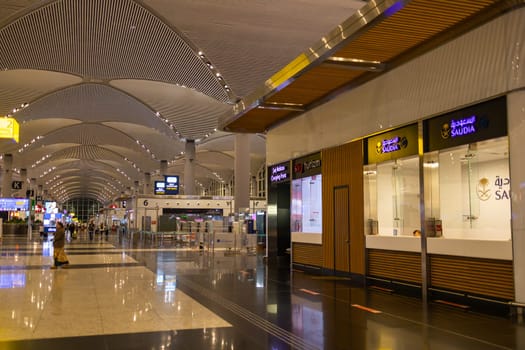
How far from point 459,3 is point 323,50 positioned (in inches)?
91.5

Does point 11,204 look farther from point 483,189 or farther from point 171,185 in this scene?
point 483,189

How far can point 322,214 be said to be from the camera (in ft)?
41.2

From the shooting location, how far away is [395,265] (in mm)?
9555

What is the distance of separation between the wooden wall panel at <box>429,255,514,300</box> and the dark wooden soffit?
3441 mm

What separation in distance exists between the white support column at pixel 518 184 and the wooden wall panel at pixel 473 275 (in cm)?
18

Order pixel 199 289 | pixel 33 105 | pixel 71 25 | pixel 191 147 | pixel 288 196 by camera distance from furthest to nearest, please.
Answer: pixel 191 147
pixel 33 105
pixel 71 25
pixel 288 196
pixel 199 289

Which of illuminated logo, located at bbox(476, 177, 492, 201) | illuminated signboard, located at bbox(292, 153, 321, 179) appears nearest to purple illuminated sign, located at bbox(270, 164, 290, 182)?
illuminated signboard, located at bbox(292, 153, 321, 179)

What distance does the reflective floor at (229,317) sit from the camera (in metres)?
5.41

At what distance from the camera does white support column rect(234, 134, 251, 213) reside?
1196 inches

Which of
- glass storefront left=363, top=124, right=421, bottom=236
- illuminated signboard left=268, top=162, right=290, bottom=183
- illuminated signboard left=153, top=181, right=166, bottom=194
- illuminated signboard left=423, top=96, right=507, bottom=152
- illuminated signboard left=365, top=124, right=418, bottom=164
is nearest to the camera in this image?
illuminated signboard left=423, top=96, right=507, bottom=152

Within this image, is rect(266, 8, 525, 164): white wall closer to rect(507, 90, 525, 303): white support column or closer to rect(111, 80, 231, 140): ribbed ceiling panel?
rect(507, 90, 525, 303): white support column

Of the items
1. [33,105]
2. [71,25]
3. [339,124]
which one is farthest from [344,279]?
[33,105]

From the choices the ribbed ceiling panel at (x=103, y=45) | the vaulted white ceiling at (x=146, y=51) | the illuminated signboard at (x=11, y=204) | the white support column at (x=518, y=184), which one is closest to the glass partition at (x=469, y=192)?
the white support column at (x=518, y=184)

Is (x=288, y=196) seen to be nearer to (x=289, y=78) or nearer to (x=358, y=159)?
(x=358, y=159)
